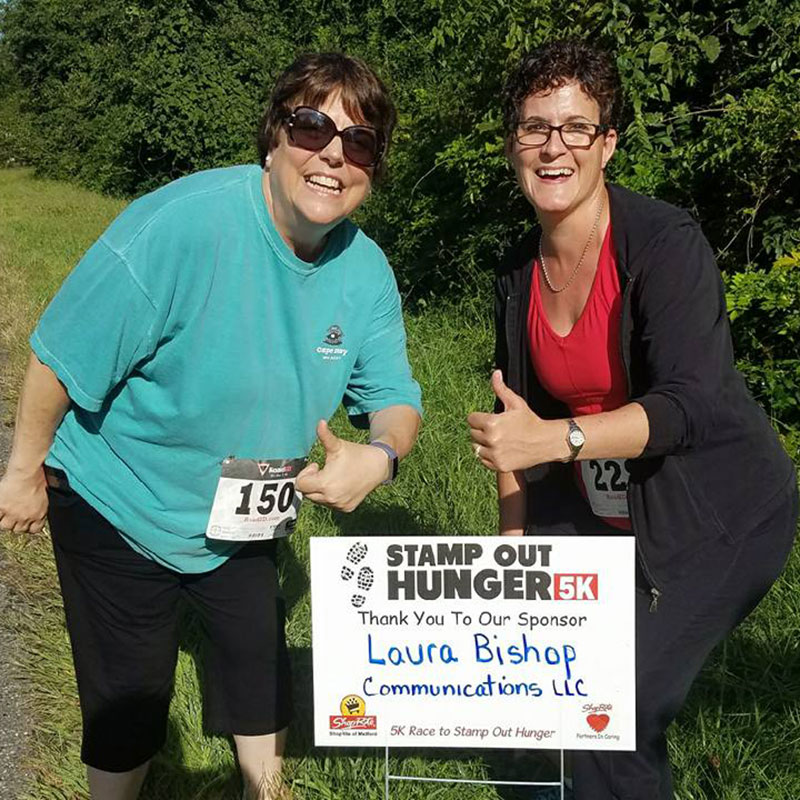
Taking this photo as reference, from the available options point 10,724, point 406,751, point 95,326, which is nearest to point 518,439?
point 95,326

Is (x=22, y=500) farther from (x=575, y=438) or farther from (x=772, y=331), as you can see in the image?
(x=772, y=331)

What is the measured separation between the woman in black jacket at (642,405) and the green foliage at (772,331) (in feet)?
7.68

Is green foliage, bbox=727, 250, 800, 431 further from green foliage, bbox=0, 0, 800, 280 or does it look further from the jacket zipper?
the jacket zipper

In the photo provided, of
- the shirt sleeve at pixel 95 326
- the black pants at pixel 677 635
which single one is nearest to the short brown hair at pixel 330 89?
the shirt sleeve at pixel 95 326

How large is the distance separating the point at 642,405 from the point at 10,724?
233cm

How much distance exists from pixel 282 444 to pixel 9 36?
118 feet

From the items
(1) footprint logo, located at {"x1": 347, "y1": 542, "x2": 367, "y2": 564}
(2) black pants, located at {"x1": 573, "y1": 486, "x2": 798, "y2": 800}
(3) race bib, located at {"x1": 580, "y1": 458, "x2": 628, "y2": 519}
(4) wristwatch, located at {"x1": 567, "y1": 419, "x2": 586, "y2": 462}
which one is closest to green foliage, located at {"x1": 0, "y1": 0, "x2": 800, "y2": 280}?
(3) race bib, located at {"x1": 580, "y1": 458, "x2": 628, "y2": 519}

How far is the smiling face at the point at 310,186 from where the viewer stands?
1998 mm

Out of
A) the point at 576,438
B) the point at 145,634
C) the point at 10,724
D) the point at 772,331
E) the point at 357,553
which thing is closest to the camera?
the point at 576,438

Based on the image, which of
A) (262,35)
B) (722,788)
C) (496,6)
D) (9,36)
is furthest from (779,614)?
(9,36)

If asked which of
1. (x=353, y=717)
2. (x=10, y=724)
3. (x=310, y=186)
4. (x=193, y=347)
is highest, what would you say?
(x=310, y=186)

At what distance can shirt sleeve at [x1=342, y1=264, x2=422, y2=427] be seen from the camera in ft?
7.56

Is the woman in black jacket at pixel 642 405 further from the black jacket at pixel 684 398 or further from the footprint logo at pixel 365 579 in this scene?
the footprint logo at pixel 365 579

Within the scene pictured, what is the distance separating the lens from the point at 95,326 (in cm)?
188
